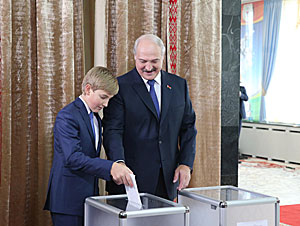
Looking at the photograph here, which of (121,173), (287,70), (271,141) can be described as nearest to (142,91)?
(121,173)

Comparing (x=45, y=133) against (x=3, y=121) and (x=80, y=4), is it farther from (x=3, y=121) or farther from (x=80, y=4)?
(x=80, y=4)

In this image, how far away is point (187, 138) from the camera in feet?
9.80

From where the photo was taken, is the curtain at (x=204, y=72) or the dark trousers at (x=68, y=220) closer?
the dark trousers at (x=68, y=220)

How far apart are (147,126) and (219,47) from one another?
1.47 m

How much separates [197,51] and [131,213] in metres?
2.11

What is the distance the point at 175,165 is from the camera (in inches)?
117

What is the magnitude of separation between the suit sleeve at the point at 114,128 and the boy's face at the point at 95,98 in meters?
0.21

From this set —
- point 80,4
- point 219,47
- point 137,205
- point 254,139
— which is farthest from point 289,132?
point 137,205

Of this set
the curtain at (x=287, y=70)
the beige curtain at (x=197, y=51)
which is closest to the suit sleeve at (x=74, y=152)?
the beige curtain at (x=197, y=51)

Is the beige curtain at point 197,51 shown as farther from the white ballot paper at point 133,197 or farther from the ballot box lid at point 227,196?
the white ballot paper at point 133,197

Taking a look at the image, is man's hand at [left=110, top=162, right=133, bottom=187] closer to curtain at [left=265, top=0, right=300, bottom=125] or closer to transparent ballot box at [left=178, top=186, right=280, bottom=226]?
transparent ballot box at [left=178, top=186, right=280, bottom=226]

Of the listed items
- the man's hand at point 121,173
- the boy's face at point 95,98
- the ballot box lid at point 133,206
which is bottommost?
the ballot box lid at point 133,206

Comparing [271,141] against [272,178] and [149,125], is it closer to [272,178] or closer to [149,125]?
[272,178]

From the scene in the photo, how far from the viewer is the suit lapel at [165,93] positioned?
286 centimetres
